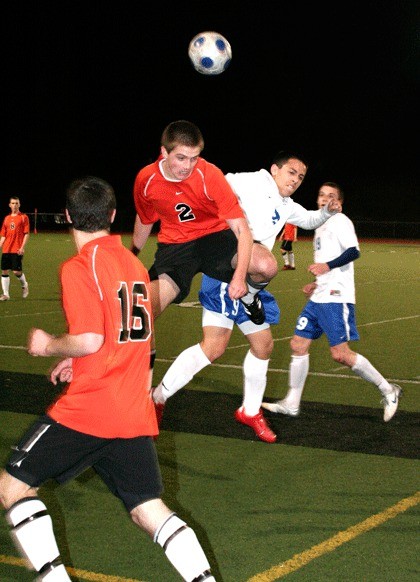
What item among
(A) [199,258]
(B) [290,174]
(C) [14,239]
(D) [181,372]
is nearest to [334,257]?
(B) [290,174]

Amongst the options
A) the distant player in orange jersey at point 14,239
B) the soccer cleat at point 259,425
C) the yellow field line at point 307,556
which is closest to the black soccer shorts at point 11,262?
the distant player in orange jersey at point 14,239

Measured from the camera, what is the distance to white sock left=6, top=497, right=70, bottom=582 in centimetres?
343

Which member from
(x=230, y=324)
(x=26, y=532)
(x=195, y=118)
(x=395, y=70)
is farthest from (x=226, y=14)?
(x=26, y=532)

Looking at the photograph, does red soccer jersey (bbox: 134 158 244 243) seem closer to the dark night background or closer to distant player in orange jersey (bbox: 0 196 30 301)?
distant player in orange jersey (bbox: 0 196 30 301)

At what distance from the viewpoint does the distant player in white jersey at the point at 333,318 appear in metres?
7.50

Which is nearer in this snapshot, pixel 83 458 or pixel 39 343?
pixel 39 343

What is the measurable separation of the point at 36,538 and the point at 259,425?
357 cm

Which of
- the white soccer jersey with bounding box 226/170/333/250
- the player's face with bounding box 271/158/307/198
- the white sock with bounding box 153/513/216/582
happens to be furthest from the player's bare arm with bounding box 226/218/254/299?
the white sock with bounding box 153/513/216/582

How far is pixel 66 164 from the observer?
58.2 metres

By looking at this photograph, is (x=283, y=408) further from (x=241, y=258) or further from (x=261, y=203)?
(x=241, y=258)

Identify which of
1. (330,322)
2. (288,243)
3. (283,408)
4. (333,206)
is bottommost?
(288,243)

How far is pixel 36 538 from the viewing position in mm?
3441

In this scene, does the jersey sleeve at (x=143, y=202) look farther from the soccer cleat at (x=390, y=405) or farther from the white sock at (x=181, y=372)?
the soccer cleat at (x=390, y=405)

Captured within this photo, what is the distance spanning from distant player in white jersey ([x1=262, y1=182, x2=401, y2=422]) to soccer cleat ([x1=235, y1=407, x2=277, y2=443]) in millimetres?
706
